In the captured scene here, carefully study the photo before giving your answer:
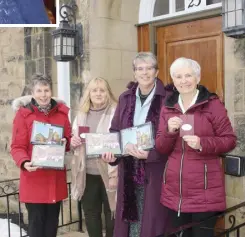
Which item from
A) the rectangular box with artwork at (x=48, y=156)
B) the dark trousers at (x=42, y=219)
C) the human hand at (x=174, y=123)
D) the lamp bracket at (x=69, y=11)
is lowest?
the dark trousers at (x=42, y=219)

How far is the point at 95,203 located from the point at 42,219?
0.46 metres

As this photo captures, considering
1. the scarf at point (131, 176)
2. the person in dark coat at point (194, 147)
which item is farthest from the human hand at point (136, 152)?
the person in dark coat at point (194, 147)

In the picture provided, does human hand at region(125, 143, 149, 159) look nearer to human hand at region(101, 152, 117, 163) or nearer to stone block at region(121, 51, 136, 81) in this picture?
human hand at region(101, 152, 117, 163)

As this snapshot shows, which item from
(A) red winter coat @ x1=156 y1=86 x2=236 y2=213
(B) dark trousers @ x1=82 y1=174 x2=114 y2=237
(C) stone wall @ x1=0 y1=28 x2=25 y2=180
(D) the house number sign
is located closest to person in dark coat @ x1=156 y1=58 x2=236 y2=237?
(A) red winter coat @ x1=156 y1=86 x2=236 y2=213

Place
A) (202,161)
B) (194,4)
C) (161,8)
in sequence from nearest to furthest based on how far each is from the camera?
(202,161)
(194,4)
(161,8)

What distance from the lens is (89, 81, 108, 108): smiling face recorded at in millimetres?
3568

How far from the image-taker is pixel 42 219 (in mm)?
3682

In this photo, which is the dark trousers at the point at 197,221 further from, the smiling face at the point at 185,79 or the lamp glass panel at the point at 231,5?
the lamp glass panel at the point at 231,5

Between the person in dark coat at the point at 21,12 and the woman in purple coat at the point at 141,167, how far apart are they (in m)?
0.76

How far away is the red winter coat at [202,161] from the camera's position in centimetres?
264

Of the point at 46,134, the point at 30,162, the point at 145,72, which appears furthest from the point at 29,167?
the point at 145,72

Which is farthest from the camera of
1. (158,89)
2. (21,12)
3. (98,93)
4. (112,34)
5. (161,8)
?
(112,34)

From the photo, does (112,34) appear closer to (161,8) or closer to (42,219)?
(161,8)

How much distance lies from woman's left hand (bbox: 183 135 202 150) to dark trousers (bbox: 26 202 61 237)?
156cm
